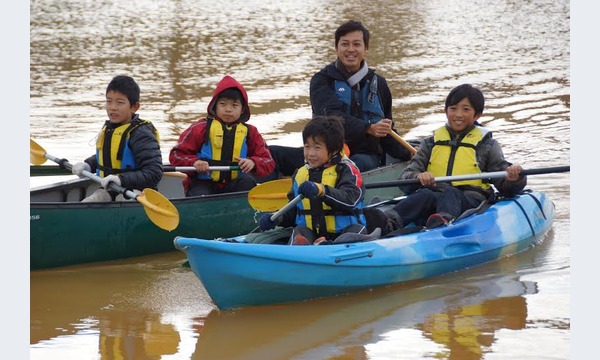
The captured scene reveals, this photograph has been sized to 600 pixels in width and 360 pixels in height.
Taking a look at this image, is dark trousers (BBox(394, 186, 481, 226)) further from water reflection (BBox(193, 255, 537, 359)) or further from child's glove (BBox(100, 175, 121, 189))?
child's glove (BBox(100, 175, 121, 189))

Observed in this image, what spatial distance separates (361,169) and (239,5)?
15185mm

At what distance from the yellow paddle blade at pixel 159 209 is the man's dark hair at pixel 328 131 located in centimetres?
94

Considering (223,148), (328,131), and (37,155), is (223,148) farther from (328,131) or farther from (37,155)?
(328,131)

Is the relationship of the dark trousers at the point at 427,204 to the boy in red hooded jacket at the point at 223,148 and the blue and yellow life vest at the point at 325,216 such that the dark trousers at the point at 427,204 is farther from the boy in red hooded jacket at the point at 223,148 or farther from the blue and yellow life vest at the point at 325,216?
the boy in red hooded jacket at the point at 223,148

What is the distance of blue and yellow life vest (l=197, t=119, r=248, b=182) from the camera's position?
794 centimetres

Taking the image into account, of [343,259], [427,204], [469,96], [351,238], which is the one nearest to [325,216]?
[351,238]

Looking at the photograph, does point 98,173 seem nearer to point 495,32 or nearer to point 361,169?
point 361,169

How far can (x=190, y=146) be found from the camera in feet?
26.2

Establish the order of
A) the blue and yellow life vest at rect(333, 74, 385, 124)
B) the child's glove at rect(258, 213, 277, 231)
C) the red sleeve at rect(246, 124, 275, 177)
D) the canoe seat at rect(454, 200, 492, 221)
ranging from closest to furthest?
the child's glove at rect(258, 213, 277, 231)
the canoe seat at rect(454, 200, 492, 221)
the red sleeve at rect(246, 124, 275, 177)
the blue and yellow life vest at rect(333, 74, 385, 124)

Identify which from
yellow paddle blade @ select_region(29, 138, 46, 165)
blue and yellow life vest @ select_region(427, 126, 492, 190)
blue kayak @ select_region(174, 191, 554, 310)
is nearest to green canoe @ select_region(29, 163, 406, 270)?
yellow paddle blade @ select_region(29, 138, 46, 165)

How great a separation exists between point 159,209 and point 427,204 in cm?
168

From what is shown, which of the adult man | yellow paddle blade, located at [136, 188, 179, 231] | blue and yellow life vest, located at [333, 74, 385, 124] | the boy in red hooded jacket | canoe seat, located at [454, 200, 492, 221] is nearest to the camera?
yellow paddle blade, located at [136, 188, 179, 231]

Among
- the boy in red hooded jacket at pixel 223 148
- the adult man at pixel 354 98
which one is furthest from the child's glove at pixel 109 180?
the adult man at pixel 354 98

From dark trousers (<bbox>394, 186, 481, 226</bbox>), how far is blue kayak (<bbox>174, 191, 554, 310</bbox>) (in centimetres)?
13
